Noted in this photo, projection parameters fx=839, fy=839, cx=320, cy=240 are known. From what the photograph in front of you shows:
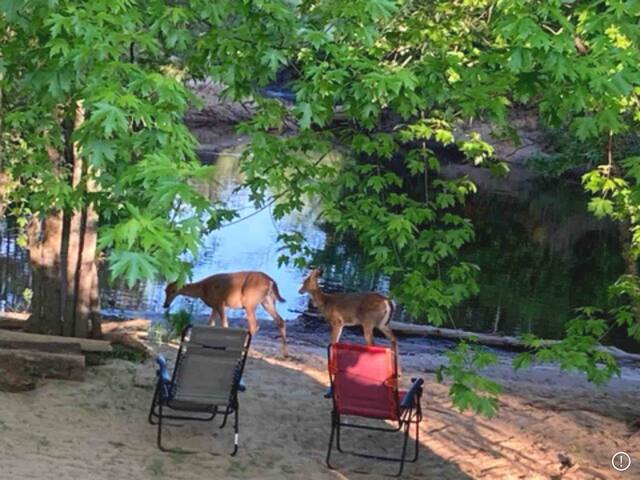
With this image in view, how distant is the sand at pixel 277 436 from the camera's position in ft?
20.1

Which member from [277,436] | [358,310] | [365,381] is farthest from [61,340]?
[358,310]

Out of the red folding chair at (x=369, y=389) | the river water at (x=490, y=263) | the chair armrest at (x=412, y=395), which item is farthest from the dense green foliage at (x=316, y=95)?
the river water at (x=490, y=263)

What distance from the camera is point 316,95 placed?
527 centimetres

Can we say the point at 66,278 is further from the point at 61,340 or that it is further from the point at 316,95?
the point at 316,95

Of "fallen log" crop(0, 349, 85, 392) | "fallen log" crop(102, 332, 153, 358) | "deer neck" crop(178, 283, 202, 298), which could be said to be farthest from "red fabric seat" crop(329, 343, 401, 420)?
"deer neck" crop(178, 283, 202, 298)

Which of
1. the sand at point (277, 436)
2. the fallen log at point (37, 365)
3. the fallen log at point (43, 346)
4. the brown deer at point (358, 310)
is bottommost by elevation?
the sand at point (277, 436)

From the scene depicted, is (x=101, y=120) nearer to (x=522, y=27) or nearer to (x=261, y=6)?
(x=261, y=6)

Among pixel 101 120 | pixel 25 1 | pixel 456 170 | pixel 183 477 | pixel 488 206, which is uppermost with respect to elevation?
pixel 456 170

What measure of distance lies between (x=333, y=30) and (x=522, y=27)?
1.31 meters

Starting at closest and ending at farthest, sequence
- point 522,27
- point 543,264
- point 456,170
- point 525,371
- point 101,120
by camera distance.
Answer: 1. point 101,120
2. point 522,27
3. point 525,371
4. point 543,264
5. point 456,170

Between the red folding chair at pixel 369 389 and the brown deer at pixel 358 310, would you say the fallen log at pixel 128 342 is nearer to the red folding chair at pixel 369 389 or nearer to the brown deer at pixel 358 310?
the brown deer at pixel 358 310

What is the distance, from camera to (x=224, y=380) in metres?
6.70

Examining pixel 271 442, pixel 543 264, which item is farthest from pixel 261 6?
pixel 543 264

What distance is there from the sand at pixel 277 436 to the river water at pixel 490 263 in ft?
9.27
